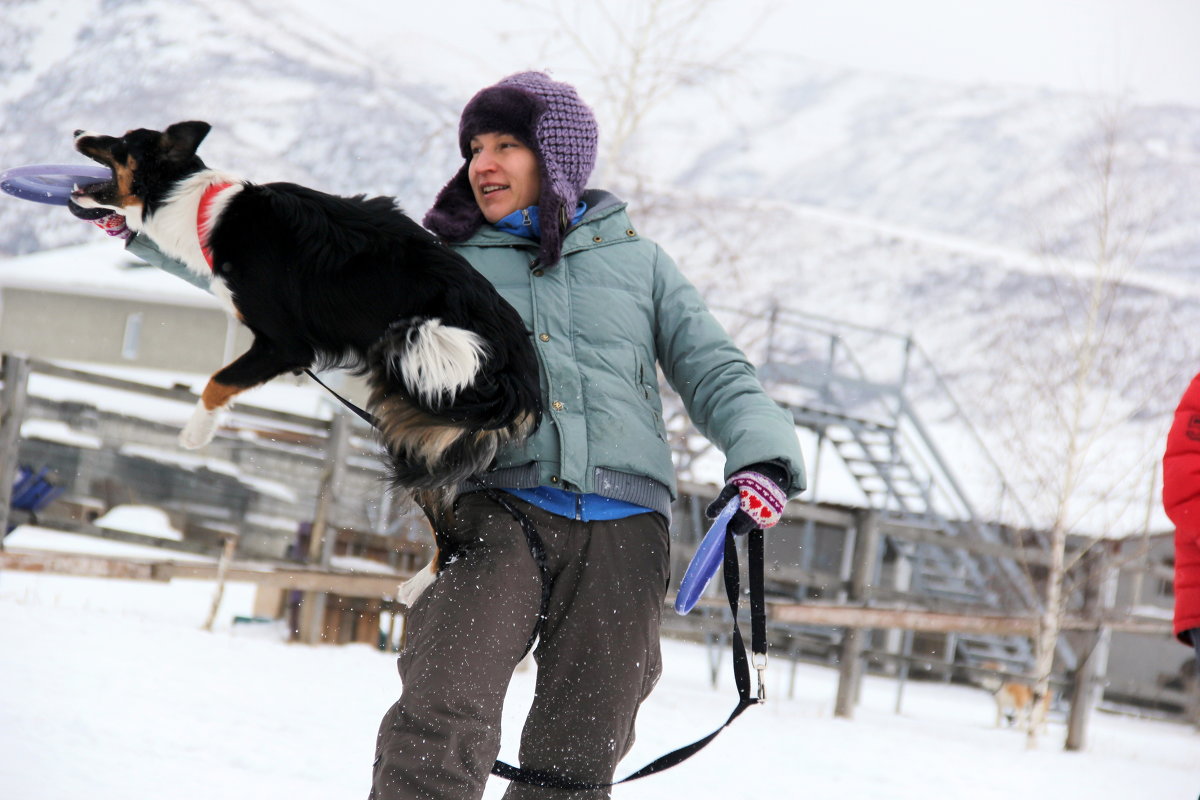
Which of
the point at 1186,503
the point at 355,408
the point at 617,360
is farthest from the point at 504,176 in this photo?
the point at 1186,503

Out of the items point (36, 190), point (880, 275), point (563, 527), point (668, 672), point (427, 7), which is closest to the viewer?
point (36, 190)

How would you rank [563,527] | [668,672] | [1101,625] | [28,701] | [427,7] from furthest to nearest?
[427,7] < [668,672] < [1101,625] < [28,701] < [563,527]

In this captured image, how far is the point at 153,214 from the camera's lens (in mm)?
1856

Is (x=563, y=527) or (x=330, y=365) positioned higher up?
(x=330, y=365)

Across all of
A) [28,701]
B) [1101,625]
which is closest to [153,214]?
[28,701]

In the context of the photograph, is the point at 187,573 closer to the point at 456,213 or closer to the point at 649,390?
the point at 456,213

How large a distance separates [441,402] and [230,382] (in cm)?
36

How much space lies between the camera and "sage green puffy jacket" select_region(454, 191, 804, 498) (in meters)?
2.02

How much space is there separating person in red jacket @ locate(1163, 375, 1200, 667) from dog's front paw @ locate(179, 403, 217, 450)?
212cm

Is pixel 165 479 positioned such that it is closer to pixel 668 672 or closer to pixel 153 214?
pixel 668 672

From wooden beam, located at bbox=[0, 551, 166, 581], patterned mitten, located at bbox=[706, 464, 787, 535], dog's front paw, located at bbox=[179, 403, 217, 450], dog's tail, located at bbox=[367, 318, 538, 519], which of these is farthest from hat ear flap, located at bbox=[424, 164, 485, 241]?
wooden beam, located at bbox=[0, 551, 166, 581]

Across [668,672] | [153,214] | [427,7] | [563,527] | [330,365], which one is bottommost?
[668,672]

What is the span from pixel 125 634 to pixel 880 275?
189 feet

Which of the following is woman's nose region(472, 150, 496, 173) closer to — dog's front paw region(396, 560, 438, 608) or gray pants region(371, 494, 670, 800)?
gray pants region(371, 494, 670, 800)
